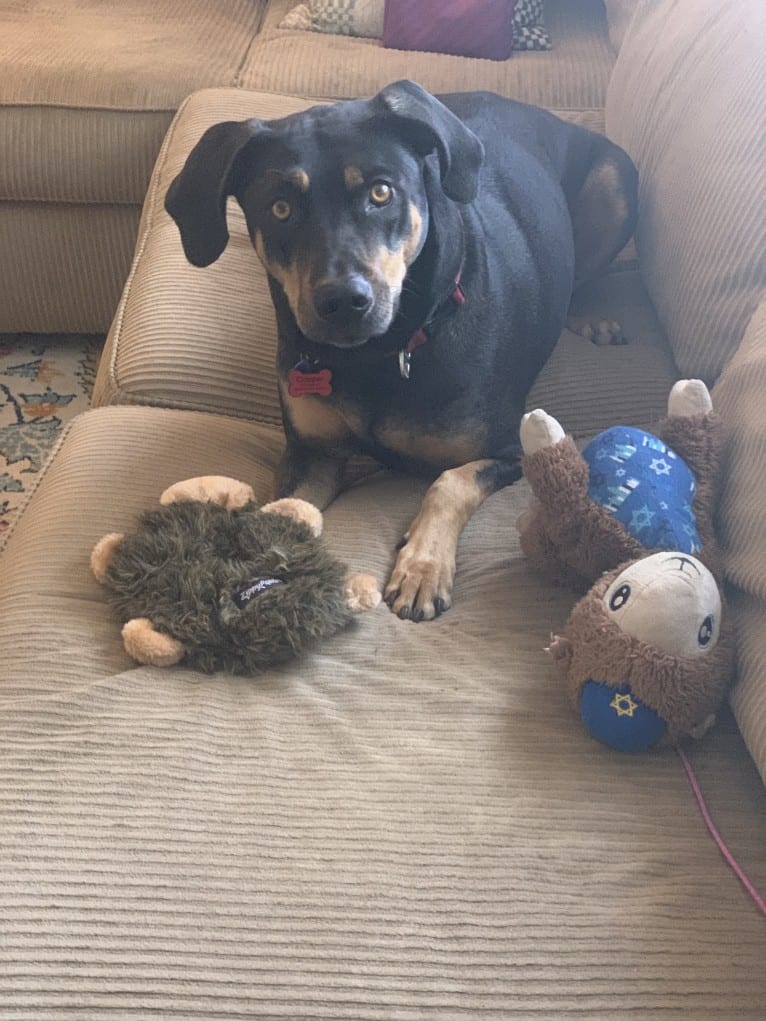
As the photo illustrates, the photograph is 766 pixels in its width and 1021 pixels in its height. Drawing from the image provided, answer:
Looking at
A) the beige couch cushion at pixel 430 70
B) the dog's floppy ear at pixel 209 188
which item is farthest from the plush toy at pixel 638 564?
the beige couch cushion at pixel 430 70

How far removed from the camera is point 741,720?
1010 mm

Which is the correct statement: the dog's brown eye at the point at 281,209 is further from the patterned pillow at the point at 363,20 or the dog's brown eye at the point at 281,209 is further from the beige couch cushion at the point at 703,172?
the patterned pillow at the point at 363,20

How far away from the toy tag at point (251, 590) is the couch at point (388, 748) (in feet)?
0.31

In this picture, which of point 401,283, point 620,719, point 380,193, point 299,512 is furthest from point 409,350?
point 620,719

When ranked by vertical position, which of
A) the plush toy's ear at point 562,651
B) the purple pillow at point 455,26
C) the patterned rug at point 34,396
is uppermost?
the purple pillow at point 455,26

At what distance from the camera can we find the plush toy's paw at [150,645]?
1.11 metres

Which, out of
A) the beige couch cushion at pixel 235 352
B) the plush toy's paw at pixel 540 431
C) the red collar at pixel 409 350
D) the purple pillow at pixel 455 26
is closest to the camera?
the plush toy's paw at pixel 540 431

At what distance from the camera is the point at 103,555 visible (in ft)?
4.02

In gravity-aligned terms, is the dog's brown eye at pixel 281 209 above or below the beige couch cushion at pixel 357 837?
above

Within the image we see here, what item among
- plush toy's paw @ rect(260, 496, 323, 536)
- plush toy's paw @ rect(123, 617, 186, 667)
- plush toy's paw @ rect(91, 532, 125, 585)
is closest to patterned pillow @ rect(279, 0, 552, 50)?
plush toy's paw @ rect(260, 496, 323, 536)

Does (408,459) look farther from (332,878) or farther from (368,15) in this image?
(368,15)

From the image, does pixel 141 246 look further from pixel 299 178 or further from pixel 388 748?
pixel 388 748

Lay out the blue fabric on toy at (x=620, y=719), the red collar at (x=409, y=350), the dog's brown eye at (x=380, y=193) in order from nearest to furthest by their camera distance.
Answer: the blue fabric on toy at (x=620, y=719) → the dog's brown eye at (x=380, y=193) → the red collar at (x=409, y=350)

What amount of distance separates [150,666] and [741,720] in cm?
68
